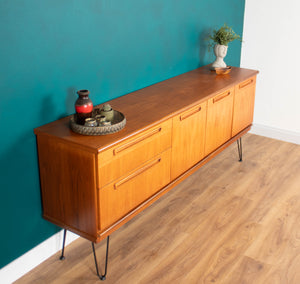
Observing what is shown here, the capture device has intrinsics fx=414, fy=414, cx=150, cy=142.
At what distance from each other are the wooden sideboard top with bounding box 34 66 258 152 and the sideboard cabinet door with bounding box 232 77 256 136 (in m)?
0.09

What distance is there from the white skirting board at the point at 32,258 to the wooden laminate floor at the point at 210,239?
0.04 meters

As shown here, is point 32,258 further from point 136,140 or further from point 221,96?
point 221,96

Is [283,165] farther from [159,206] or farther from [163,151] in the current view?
[163,151]

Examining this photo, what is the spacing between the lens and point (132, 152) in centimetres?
237

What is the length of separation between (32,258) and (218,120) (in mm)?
1727

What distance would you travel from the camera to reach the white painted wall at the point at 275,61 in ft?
13.6

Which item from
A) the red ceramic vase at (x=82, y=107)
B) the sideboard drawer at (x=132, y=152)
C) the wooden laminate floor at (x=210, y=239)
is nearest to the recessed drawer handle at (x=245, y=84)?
the wooden laminate floor at (x=210, y=239)

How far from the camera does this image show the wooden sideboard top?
2.24m

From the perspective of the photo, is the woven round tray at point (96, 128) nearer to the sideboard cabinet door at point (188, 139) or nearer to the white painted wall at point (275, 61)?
the sideboard cabinet door at point (188, 139)

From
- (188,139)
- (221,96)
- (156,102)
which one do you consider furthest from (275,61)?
(156,102)

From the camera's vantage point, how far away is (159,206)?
10.5 ft

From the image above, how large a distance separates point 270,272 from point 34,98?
5.70 ft

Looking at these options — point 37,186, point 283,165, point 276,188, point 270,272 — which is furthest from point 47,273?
point 283,165

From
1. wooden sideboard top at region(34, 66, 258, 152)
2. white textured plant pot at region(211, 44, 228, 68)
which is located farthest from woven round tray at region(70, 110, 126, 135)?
white textured plant pot at region(211, 44, 228, 68)
